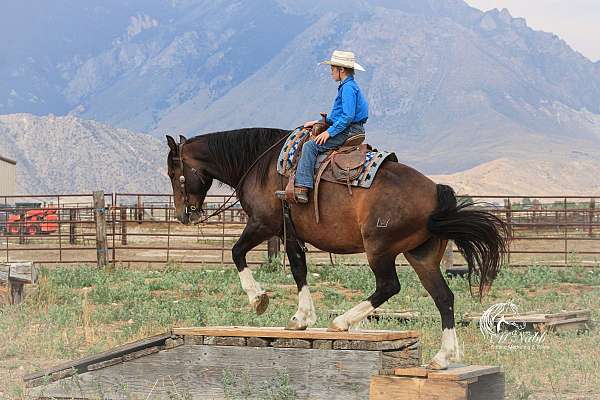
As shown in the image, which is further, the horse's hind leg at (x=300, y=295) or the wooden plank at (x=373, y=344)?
the horse's hind leg at (x=300, y=295)

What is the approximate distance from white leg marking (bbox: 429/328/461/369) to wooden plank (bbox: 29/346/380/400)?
0.47 m

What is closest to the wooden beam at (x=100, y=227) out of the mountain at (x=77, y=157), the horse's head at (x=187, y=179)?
the horse's head at (x=187, y=179)

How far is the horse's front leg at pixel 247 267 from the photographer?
29.6ft

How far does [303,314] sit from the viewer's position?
9039 mm

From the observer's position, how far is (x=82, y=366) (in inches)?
344

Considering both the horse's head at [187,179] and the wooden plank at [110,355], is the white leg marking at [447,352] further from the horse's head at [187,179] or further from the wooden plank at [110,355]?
the horse's head at [187,179]

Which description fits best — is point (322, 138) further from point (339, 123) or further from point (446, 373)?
point (446, 373)

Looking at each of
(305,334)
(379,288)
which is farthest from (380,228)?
(305,334)

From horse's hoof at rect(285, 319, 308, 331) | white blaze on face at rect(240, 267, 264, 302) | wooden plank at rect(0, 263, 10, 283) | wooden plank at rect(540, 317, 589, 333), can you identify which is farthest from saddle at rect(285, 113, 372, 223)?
wooden plank at rect(0, 263, 10, 283)

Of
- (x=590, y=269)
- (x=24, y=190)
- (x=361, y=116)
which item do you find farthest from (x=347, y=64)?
(x=24, y=190)

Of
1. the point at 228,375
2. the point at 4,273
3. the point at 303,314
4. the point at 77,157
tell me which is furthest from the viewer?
the point at 77,157

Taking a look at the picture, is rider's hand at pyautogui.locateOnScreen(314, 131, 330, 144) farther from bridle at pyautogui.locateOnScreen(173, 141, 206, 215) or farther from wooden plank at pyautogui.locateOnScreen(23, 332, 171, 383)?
wooden plank at pyautogui.locateOnScreen(23, 332, 171, 383)

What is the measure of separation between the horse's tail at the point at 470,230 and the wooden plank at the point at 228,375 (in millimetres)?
1204

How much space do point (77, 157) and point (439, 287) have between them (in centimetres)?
13695
